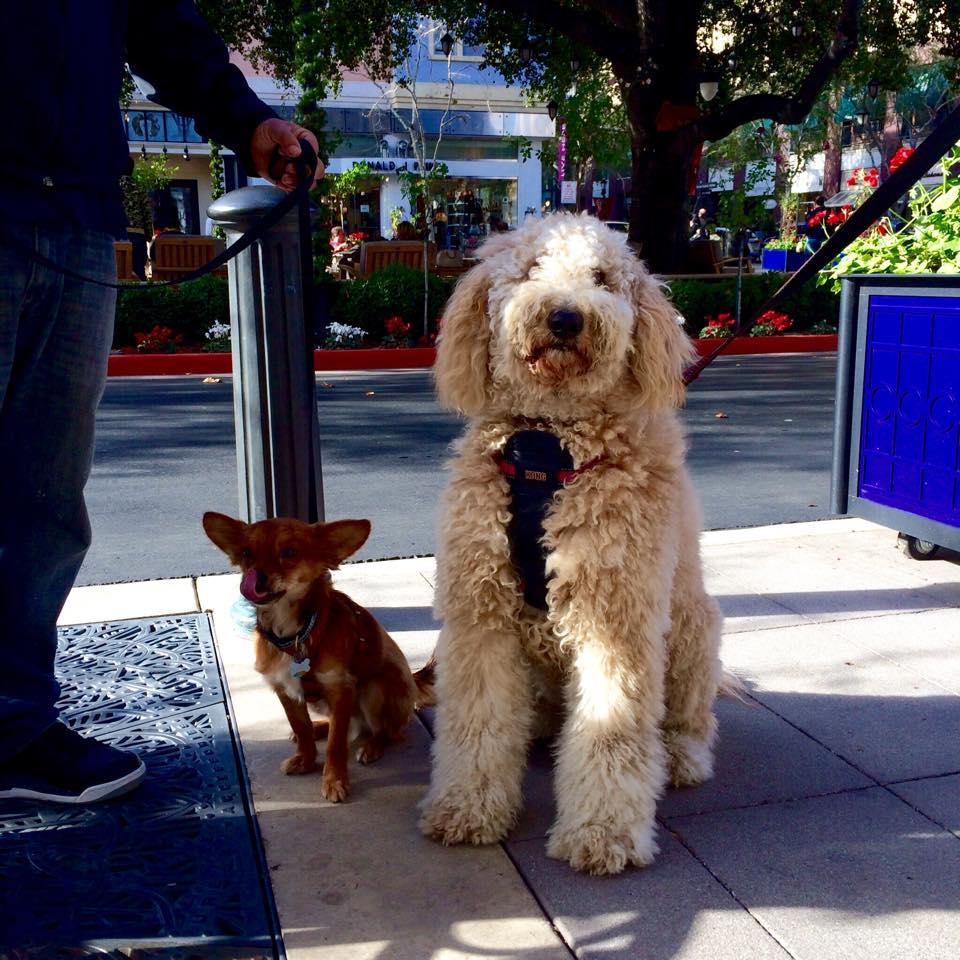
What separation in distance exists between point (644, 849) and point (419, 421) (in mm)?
6907

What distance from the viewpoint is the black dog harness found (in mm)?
2504

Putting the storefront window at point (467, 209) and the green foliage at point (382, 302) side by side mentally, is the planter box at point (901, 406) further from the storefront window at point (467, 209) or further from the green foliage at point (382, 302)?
the storefront window at point (467, 209)

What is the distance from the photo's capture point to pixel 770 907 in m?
2.21

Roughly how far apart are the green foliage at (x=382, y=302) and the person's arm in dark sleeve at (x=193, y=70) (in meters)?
11.8

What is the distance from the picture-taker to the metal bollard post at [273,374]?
356 centimetres

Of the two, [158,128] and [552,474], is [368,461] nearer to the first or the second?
[552,474]

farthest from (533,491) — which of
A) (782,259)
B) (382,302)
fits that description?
(782,259)

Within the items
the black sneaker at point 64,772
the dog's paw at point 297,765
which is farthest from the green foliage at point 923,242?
the black sneaker at point 64,772

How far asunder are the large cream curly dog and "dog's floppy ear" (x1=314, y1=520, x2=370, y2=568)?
0.27 meters

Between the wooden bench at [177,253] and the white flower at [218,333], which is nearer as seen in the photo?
the white flower at [218,333]

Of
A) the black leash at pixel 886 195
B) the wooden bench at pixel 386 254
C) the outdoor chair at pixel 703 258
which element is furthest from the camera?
the outdoor chair at pixel 703 258

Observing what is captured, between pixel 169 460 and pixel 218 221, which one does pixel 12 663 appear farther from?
pixel 169 460

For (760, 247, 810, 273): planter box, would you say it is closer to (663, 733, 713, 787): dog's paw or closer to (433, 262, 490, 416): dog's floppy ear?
(663, 733, 713, 787): dog's paw

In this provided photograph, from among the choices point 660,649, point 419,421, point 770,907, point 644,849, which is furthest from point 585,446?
point 419,421
